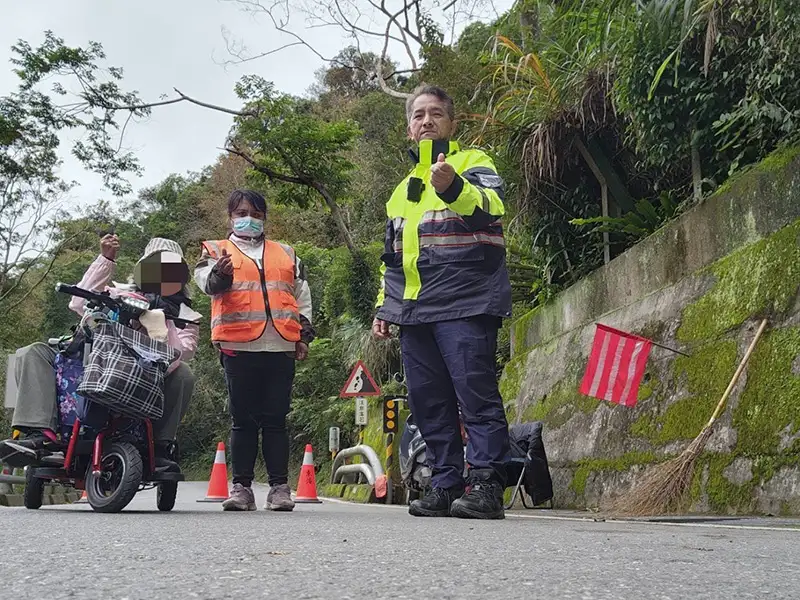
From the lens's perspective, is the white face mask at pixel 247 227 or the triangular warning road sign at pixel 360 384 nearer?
the white face mask at pixel 247 227

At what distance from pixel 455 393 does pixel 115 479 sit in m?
1.86

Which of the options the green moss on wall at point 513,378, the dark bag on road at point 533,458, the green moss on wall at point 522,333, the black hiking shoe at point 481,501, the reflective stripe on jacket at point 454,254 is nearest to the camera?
the black hiking shoe at point 481,501

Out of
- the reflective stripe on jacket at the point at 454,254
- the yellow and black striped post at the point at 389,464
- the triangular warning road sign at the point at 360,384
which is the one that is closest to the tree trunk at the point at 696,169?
the reflective stripe on jacket at the point at 454,254

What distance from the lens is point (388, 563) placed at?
7.50ft

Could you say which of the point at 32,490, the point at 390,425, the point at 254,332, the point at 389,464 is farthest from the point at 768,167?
the point at 389,464

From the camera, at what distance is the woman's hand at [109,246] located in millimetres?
5559

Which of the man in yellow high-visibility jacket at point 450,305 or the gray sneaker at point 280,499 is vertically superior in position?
the man in yellow high-visibility jacket at point 450,305

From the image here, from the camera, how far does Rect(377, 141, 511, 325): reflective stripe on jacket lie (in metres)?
4.69

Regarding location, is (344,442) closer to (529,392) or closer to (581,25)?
(529,392)

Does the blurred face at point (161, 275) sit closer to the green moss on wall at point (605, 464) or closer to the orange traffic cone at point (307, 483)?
the green moss on wall at point (605, 464)

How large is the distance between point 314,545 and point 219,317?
2858 mm

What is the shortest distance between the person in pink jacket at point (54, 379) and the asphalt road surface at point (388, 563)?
1827 mm

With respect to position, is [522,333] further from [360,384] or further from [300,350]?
[300,350]

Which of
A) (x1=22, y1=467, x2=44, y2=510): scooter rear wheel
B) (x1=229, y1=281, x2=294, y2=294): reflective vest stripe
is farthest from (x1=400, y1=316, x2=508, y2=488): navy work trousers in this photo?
(x1=22, y1=467, x2=44, y2=510): scooter rear wheel
